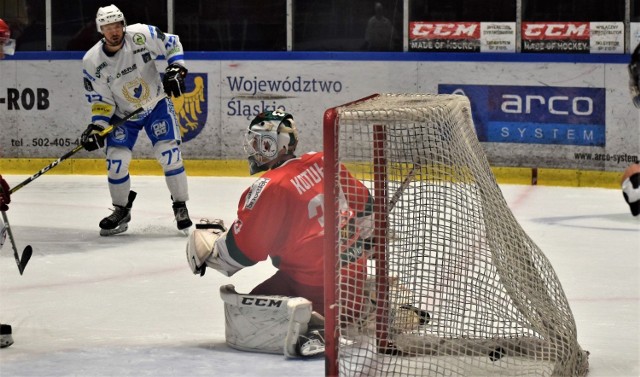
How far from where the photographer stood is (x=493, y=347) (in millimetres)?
3654

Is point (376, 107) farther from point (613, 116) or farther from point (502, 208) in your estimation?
point (613, 116)

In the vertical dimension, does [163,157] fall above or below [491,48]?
below

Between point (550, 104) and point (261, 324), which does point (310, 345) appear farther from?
point (550, 104)

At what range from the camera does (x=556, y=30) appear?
879 centimetres

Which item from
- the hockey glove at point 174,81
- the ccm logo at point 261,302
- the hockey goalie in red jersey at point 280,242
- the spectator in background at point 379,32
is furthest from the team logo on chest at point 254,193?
the spectator in background at point 379,32

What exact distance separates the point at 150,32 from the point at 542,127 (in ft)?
9.90

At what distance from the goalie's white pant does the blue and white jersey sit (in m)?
2.97

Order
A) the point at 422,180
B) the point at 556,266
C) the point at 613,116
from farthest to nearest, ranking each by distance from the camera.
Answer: the point at 613,116 → the point at 556,266 → the point at 422,180

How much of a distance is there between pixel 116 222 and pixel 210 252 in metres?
2.79

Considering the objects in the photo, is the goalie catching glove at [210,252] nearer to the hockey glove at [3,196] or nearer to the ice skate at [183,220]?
the hockey glove at [3,196]

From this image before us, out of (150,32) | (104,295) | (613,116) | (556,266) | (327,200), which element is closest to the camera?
(327,200)

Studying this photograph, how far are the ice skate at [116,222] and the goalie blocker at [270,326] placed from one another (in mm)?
2761

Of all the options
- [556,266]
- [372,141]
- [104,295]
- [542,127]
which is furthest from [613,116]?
[372,141]

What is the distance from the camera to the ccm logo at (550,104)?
859 cm
